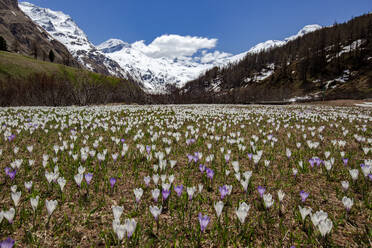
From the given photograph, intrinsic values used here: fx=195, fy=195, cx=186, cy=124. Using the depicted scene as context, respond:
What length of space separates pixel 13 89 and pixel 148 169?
31.8m

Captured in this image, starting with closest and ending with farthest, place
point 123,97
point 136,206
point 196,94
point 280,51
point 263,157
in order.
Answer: point 136,206, point 263,157, point 123,97, point 196,94, point 280,51

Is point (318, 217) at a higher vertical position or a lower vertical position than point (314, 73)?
lower

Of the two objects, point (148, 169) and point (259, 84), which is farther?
point (259, 84)

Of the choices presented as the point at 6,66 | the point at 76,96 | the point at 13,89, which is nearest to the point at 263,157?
the point at 76,96

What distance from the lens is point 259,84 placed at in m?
118

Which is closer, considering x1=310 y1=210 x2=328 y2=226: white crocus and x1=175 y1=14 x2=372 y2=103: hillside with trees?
x1=310 y1=210 x2=328 y2=226: white crocus

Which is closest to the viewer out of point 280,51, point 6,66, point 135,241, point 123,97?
point 135,241

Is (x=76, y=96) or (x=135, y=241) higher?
(x=76, y=96)

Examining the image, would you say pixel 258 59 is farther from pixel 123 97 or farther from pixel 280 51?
pixel 123 97

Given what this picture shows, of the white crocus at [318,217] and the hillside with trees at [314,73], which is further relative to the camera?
the hillside with trees at [314,73]

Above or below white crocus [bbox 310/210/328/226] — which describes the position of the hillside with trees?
above


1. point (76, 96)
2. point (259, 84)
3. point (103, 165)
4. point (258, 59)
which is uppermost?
point (258, 59)

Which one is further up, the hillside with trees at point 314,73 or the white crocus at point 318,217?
the hillside with trees at point 314,73

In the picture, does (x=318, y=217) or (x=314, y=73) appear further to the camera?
(x=314, y=73)
